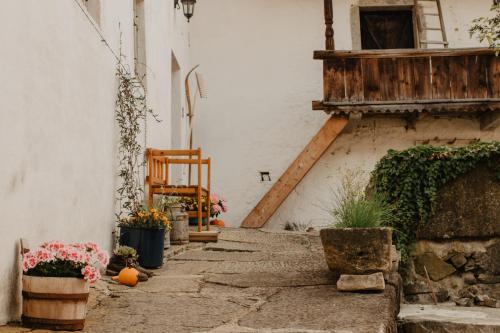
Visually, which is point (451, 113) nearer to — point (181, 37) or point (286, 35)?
point (286, 35)

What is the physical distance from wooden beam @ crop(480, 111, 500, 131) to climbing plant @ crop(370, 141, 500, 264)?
3212 mm

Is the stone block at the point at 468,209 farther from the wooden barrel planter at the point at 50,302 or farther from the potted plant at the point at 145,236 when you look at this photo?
the wooden barrel planter at the point at 50,302

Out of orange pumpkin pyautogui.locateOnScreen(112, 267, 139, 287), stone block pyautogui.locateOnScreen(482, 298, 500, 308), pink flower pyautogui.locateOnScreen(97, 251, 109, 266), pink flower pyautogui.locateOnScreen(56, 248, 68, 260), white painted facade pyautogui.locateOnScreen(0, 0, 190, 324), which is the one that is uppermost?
white painted facade pyautogui.locateOnScreen(0, 0, 190, 324)

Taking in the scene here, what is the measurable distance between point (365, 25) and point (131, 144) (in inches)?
265

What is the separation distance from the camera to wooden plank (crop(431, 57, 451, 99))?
9078mm

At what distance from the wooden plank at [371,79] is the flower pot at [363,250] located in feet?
17.3

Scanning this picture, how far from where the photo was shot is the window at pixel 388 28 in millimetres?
10805

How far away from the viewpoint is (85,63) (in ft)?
14.1

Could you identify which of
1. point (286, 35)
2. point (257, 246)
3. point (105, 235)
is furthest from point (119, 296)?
point (286, 35)

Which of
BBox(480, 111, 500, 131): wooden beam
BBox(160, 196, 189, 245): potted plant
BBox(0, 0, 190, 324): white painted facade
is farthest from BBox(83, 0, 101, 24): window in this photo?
BBox(480, 111, 500, 131): wooden beam

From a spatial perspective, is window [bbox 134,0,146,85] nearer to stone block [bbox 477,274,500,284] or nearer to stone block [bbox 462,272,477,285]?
stone block [bbox 462,272,477,285]

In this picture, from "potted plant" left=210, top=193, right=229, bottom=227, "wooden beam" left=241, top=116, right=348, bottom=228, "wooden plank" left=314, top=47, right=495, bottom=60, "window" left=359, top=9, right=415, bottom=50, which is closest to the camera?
"potted plant" left=210, top=193, right=229, bottom=227

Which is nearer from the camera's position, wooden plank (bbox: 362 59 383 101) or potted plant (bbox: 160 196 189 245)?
potted plant (bbox: 160 196 189 245)

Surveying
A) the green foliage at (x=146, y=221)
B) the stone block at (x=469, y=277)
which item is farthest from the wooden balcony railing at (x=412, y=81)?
the green foliage at (x=146, y=221)
